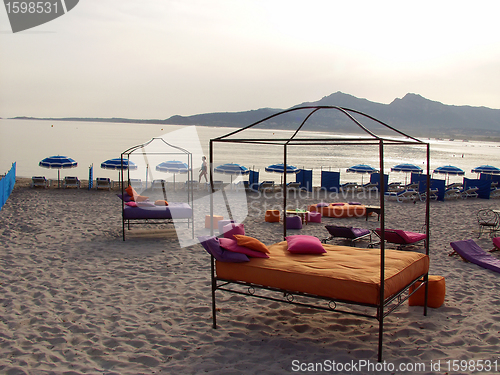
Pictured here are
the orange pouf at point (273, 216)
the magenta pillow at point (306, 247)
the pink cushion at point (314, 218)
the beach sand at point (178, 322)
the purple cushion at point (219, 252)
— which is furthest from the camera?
the pink cushion at point (314, 218)

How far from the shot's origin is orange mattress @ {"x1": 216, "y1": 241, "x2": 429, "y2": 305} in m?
4.02

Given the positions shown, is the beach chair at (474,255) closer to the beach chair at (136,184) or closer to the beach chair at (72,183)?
the beach chair at (136,184)

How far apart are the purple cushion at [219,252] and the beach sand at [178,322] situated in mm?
799

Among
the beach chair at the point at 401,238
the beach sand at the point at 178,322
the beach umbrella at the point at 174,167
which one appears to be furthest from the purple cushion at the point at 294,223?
the beach umbrella at the point at 174,167

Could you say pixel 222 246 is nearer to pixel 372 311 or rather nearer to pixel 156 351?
pixel 156 351

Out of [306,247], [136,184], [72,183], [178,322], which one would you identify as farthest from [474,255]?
[72,183]

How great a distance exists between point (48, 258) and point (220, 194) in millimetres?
10592

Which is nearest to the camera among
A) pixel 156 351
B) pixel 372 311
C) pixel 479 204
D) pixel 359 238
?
pixel 156 351

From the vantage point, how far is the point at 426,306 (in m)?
5.02

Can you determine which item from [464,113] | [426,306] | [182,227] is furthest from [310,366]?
[464,113]

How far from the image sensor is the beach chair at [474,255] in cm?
698

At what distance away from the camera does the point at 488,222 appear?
1135 cm

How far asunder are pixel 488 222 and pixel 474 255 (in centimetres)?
484

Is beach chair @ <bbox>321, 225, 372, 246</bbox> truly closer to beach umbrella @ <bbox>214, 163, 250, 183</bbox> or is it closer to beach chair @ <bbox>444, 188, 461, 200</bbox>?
beach chair @ <bbox>444, 188, 461, 200</bbox>
